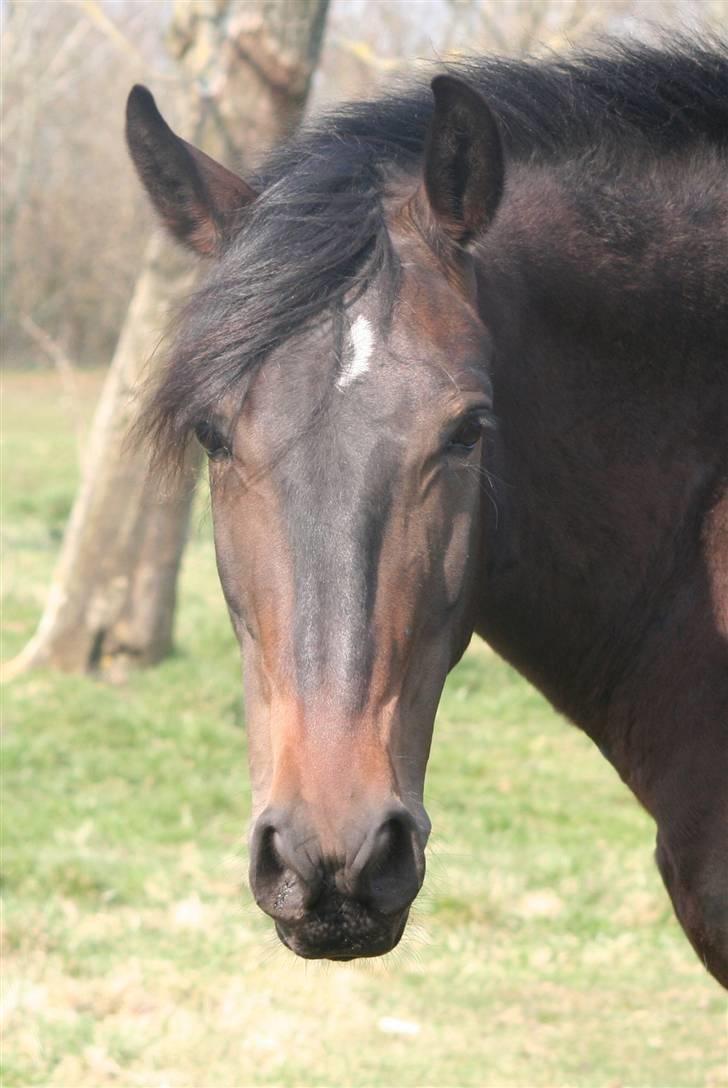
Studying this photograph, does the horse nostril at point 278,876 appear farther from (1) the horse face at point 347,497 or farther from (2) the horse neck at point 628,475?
(2) the horse neck at point 628,475

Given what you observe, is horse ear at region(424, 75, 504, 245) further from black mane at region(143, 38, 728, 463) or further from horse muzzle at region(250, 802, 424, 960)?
horse muzzle at region(250, 802, 424, 960)

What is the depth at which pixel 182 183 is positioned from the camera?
3.01m

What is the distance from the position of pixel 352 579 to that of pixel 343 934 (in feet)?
2.03

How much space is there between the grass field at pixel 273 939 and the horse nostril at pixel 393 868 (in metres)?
0.56

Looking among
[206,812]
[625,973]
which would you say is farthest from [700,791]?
[206,812]

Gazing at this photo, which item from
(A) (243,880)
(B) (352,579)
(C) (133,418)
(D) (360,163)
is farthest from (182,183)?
(C) (133,418)

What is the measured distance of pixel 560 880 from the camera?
5867 mm

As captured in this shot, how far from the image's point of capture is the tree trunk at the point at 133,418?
765 centimetres

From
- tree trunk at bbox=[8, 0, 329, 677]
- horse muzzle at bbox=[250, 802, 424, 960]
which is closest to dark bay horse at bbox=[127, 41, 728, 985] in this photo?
horse muzzle at bbox=[250, 802, 424, 960]

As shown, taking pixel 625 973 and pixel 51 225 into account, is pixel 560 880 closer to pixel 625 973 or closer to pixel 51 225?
pixel 625 973

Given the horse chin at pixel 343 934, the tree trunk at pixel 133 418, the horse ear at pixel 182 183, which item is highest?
the horse ear at pixel 182 183

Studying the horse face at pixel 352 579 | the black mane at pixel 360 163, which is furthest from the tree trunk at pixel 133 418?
the horse face at pixel 352 579

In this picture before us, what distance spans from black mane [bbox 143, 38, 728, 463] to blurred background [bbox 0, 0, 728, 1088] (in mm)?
262

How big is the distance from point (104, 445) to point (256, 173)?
16.8 ft
